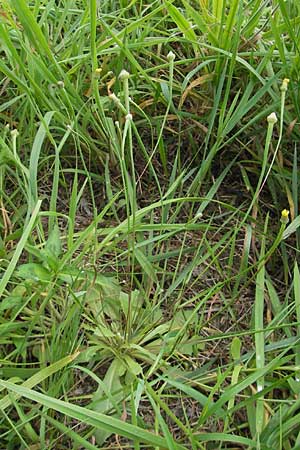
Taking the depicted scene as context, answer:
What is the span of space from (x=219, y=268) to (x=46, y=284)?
1.04ft

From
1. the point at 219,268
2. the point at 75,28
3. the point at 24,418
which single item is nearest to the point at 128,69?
the point at 75,28

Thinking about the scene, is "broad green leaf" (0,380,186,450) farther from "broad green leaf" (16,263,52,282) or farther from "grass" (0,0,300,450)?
"broad green leaf" (16,263,52,282)

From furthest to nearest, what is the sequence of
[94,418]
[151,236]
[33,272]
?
[151,236] → [33,272] → [94,418]

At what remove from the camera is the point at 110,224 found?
118 cm

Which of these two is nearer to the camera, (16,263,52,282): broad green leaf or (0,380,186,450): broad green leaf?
(0,380,186,450): broad green leaf

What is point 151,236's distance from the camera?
3.68 ft

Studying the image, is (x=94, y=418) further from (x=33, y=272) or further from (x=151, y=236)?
(x=151, y=236)

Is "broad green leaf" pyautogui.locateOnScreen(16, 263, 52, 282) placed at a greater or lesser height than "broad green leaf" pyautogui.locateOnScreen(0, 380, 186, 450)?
greater

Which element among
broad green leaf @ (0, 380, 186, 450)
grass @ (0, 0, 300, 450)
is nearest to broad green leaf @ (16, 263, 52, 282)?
grass @ (0, 0, 300, 450)

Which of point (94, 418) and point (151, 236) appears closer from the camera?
point (94, 418)

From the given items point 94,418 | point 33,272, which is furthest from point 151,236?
point 94,418

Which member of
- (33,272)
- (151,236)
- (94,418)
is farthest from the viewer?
(151,236)

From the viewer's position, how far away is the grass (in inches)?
35.8

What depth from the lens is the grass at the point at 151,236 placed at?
0.91 m
